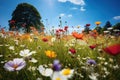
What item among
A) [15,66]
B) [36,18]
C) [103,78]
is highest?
[36,18]

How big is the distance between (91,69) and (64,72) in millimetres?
519

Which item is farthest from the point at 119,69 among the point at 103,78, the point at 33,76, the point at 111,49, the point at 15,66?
the point at 15,66

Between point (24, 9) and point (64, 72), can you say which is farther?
point (24, 9)

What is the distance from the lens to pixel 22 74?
5.26ft

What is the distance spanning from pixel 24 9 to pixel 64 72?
25.9 metres

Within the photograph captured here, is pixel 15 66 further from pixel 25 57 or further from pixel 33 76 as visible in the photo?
pixel 33 76

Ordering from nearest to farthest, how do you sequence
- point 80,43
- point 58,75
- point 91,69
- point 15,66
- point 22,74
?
point 58,75, point 15,66, point 91,69, point 22,74, point 80,43

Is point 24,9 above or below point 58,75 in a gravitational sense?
above

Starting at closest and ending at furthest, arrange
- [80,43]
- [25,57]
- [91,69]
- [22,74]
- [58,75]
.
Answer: [58,75] < [25,57] < [91,69] < [22,74] < [80,43]

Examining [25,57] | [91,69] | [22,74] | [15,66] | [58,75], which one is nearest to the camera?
[58,75]

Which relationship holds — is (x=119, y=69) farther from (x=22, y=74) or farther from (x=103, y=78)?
(x=22, y=74)

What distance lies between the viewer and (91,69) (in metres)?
1.43

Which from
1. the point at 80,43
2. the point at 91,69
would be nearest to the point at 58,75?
the point at 91,69

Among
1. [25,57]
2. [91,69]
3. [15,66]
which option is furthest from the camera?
[91,69]
